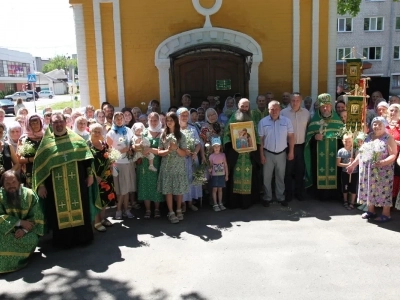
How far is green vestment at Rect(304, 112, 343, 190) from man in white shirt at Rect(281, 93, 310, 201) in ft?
0.43

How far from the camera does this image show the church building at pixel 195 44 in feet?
30.4

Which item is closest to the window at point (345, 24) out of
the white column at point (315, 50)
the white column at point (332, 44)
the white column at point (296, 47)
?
the white column at point (332, 44)

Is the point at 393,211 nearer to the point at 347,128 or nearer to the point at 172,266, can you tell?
the point at 347,128

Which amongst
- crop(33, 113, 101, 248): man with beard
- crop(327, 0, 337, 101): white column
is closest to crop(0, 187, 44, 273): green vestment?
crop(33, 113, 101, 248): man with beard

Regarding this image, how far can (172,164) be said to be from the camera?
616 cm

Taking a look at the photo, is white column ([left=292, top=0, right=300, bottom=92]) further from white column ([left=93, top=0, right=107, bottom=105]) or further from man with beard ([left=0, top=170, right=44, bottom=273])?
man with beard ([left=0, top=170, right=44, bottom=273])

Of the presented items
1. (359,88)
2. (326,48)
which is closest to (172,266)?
(359,88)

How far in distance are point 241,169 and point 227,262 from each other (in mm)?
2192

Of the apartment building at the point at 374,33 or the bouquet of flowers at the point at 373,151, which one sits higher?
the apartment building at the point at 374,33

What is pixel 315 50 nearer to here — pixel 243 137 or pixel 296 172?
pixel 296 172

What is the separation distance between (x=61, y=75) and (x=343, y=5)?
2415 inches

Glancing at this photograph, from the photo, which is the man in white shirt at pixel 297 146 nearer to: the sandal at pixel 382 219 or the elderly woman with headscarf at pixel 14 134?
the sandal at pixel 382 219

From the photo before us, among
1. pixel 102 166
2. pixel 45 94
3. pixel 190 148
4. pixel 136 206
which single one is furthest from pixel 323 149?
pixel 45 94

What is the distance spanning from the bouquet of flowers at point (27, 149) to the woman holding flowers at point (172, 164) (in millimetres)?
1781
